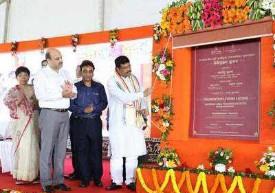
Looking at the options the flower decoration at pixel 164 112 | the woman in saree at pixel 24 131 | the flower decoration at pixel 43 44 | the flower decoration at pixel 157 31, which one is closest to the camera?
the flower decoration at pixel 164 112

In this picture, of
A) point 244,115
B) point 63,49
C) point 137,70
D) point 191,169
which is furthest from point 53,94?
point 63,49

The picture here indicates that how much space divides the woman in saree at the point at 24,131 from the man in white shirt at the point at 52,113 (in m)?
0.54

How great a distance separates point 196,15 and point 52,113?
1.66m

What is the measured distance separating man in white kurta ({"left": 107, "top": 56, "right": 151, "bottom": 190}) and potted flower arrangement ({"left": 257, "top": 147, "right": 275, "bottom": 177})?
1393 millimetres

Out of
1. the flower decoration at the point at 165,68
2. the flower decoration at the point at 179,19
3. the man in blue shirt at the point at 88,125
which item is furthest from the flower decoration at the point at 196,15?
the man in blue shirt at the point at 88,125

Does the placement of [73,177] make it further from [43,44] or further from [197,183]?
[43,44]

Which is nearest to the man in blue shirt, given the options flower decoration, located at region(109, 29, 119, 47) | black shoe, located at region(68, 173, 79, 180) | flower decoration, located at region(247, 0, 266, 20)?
black shoe, located at region(68, 173, 79, 180)

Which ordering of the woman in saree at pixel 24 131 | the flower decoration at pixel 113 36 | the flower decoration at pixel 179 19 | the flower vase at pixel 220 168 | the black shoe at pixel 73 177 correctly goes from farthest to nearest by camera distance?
the flower decoration at pixel 113 36 → the black shoe at pixel 73 177 → the woman in saree at pixel 24 131 → the flower decoration at pixel 179 19 → the flower vase at pixel 220 168

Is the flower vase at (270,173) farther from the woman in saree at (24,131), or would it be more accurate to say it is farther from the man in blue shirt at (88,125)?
the woman in saree at (24,131)

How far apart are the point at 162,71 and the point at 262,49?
1.06 meters

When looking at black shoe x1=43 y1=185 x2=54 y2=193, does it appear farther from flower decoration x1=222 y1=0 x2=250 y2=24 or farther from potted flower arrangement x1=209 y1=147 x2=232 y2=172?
flower decoration x1=222 y1=0 x2=250 y2=24

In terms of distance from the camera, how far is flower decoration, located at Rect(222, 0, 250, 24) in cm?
367

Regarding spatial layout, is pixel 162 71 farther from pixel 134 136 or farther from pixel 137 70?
pixel 137 70

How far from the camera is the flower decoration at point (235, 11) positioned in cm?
367
